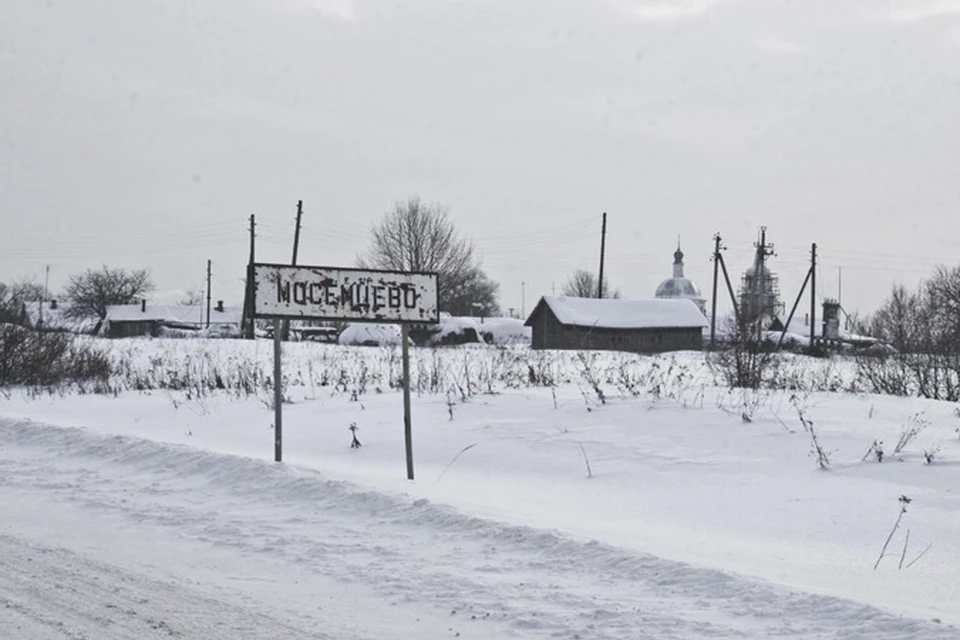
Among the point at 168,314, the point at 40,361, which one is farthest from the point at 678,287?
the point at 40,361

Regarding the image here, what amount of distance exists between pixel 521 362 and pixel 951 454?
46.9ft

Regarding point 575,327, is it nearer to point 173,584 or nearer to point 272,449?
point 272,449

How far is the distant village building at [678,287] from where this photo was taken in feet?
360

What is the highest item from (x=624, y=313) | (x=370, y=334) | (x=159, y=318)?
(x=159, y=318)

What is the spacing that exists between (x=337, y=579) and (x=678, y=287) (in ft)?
351

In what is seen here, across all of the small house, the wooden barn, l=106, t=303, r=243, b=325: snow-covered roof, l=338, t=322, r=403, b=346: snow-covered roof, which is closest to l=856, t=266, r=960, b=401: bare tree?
l=338, t=322, r=403, b=346: snow-covered roof

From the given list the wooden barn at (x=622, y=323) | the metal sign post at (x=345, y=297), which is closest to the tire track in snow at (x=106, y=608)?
the metal sign post at (x=345, y=297)

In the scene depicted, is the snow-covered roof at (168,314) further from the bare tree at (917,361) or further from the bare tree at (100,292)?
the bare tree at (917,361)

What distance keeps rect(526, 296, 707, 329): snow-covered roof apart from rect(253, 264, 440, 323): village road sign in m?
44.3

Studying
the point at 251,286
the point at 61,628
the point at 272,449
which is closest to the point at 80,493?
the point at 251,286

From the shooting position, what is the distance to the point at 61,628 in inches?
183

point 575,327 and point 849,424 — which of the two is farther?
point 575,327

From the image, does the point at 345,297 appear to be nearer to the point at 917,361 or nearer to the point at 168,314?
the point at 917,361

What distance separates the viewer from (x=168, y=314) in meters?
101
